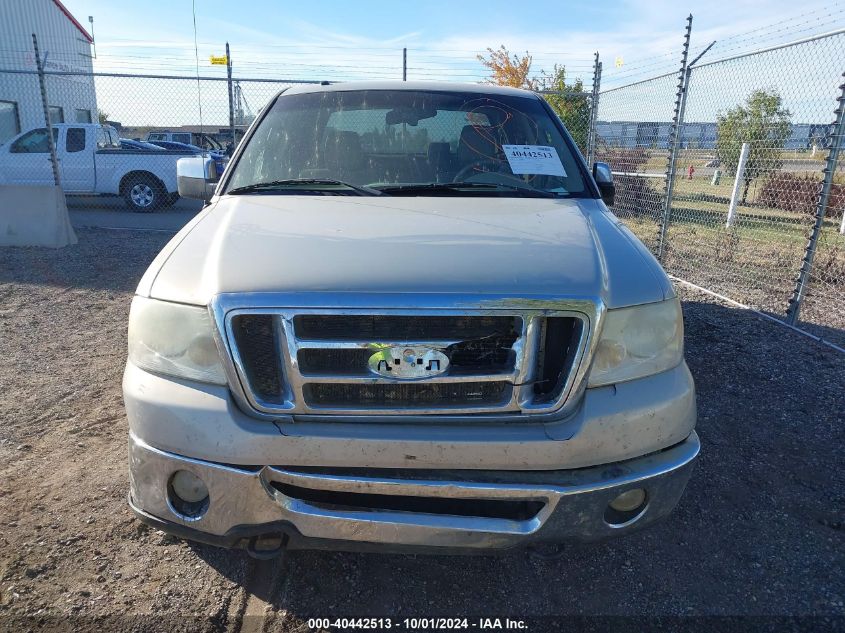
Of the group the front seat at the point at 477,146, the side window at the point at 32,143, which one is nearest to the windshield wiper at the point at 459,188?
the front seat at the point at 477,146

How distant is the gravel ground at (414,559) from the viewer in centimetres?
230

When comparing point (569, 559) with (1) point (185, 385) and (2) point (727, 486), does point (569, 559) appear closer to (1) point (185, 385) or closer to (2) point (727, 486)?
(2) point (727, 486)

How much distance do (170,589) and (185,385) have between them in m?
0.91

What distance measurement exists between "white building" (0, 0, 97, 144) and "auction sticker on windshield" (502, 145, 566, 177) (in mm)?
17056

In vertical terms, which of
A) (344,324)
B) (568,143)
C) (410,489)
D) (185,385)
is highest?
(568,143)

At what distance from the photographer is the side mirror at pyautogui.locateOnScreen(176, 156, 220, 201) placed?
3611 mm

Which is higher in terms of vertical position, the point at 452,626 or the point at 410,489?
the point at 410,489

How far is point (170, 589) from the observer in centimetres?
236

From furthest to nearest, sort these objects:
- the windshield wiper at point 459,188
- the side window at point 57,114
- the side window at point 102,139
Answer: the side window at point 57,114 < the side window at point 102,139 < the windshield wiper at point 459,188

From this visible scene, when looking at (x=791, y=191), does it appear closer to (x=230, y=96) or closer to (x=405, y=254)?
(x=405, y=254)

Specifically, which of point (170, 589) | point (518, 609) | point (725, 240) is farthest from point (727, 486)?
point (725, 240)

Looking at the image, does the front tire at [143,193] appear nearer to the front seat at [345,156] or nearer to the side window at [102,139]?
the side window at [102,139]

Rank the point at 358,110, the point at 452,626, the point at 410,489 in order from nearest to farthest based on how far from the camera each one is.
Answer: the point at 410,489 → the point at 452,626 → the point at 358,110

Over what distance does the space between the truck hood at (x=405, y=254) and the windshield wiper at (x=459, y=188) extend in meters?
0.27
